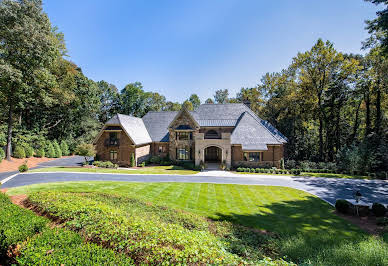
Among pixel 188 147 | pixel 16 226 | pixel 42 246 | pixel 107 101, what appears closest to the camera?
pixel 42 246

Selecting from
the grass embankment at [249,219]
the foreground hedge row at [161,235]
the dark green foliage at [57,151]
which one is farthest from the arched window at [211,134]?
the dark green foliage at [57,151]

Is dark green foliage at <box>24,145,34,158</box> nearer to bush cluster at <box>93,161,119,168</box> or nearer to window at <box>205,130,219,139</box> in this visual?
bush cluster at <box>93,161,119,168</box>

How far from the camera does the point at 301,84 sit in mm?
32375

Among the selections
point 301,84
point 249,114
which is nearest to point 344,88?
point 301,84

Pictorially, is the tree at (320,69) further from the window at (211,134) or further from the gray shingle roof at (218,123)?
the window at (211,134)

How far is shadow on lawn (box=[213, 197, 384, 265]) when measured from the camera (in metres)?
6.46

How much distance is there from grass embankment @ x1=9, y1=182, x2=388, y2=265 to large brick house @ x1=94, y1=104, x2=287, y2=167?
10874mm

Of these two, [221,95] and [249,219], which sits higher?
[221,95]

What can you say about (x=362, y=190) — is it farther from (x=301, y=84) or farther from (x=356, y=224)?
(x=301, y=84)

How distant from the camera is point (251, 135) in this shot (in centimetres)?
2933

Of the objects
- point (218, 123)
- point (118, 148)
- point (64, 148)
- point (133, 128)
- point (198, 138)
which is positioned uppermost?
point (218, 123)

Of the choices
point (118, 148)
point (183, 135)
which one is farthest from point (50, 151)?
point (183, 135)

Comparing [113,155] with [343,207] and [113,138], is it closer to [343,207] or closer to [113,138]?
[113,138]

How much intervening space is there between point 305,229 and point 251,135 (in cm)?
2064
